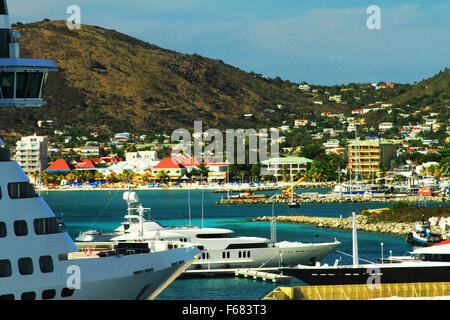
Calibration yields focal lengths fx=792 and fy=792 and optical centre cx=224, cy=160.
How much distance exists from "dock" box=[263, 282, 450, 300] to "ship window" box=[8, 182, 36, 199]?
922 centimetres

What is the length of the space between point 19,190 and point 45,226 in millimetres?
1034

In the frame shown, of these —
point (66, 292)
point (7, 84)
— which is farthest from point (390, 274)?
A: point (7, 84)

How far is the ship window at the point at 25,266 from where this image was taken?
17.9m

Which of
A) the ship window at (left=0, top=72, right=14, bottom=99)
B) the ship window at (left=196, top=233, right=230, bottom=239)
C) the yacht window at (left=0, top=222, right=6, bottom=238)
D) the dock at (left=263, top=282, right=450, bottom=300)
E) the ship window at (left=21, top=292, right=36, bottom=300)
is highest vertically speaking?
the ship window at (left=0, top=72, right=14, bottom=99)

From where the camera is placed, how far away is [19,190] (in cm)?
1845

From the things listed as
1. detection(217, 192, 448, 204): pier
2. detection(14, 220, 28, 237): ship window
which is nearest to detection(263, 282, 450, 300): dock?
detection(14, 220, 28, 237): ship window

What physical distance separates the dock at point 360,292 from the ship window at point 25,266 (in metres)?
9.02

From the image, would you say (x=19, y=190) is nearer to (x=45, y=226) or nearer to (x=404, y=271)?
(x=45, y=226)

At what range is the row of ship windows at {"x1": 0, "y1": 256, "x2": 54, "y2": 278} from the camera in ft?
58.0

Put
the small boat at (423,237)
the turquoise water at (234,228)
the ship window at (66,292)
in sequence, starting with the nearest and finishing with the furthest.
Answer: the ship window at (66,292) < the turquoise water at (234,228) < the small boat at (423,237)

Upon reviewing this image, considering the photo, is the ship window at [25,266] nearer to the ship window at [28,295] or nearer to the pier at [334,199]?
the ship window at [28,295]

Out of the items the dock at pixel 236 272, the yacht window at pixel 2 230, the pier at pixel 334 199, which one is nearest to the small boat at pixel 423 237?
the dock at pixel 236 272

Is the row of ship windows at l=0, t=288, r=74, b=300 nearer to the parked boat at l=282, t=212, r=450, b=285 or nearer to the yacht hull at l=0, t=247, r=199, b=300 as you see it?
the yacht hull at l=0, t=247, r=199, b=300

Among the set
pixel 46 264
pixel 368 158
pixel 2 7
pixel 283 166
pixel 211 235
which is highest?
pixel 2 7
